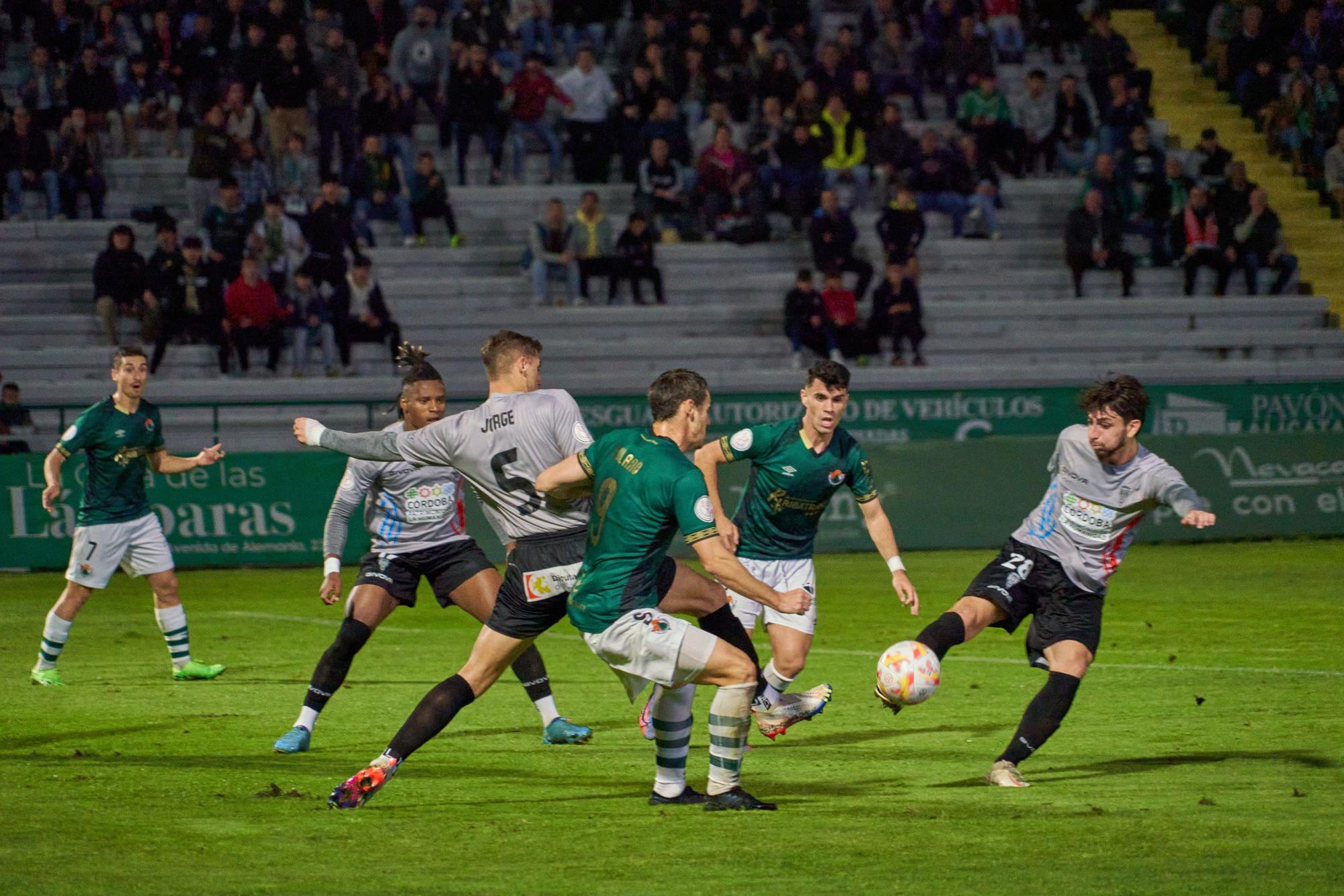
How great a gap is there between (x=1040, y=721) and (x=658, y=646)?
2.19m

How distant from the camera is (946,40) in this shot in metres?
29.6

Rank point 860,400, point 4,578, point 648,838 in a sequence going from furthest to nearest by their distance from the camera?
point 860,400, point 4,578, point 648,838

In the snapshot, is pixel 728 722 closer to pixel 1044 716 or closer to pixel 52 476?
pixel 1044 716

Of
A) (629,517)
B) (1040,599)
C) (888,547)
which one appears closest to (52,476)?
(888,547)

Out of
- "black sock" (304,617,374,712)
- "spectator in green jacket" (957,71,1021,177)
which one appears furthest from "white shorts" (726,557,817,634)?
"spectator in green jacket" (957,71,1021,177)

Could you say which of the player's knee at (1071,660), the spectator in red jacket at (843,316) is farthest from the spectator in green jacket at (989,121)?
the player's knee at (1071,660)

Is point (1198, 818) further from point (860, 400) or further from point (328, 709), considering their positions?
point (860, 400)

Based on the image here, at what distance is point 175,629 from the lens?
503 inches

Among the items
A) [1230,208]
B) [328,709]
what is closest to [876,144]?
[1230,208]

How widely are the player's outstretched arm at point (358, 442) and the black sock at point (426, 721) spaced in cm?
113

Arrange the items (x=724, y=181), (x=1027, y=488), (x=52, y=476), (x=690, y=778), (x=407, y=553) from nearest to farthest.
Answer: (x=690, y=778) → (x=407, y=553) → (x=52, y=476) → (x=1027, y=488) → (x=724, y=181)

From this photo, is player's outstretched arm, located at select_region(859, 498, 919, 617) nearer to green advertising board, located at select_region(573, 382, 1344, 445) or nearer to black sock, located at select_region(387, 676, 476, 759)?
black sock, located at select_region(387, 676, 476, 759)

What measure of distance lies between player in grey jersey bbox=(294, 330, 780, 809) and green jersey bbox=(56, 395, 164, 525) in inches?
190

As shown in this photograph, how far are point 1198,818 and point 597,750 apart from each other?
344 cm
